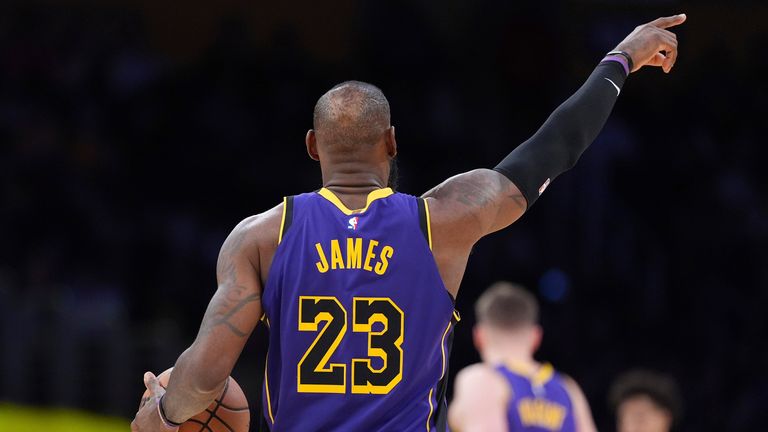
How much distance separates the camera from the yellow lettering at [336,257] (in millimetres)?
3727

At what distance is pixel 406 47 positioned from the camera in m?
15.4

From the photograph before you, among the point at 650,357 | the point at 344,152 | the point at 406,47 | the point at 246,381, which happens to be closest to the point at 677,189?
the point at 650,357

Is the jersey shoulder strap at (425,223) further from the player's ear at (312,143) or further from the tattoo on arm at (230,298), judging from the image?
the tattoo on arm at (230,298)

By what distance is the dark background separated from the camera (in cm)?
1242

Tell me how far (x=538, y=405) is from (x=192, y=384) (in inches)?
130

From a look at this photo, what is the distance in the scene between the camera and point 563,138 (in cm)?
409

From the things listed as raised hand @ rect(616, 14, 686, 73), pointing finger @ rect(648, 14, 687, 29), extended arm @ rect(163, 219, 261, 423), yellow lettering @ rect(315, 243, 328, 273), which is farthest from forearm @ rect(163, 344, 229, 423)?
pointing finger @ rect(648, 14, 687, 29)

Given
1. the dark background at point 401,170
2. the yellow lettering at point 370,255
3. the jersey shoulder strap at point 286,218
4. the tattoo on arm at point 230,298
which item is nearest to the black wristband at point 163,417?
the tattoo on arm at point 230,298

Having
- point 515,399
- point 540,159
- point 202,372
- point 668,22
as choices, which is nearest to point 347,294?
point 202,372

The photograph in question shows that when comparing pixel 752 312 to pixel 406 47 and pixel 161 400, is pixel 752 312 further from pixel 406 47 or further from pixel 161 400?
pixel 161 400

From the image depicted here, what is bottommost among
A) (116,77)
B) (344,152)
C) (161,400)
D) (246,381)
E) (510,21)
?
(246,381)

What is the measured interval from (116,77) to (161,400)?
1028cm

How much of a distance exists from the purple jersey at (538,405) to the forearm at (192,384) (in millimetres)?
3139

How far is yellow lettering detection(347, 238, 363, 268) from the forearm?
0.48 m
